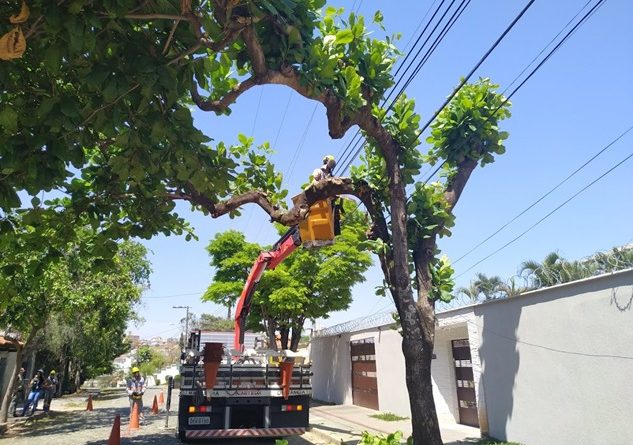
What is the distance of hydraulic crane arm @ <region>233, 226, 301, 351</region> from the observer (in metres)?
8.99

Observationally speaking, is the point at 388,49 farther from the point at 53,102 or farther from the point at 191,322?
the point at 191,322

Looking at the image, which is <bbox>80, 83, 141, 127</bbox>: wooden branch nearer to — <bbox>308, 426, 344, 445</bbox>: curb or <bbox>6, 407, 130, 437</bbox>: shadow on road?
<bbox>308, 426, 344, 445</bbox>: curb

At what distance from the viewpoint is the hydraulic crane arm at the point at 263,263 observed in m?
8.99

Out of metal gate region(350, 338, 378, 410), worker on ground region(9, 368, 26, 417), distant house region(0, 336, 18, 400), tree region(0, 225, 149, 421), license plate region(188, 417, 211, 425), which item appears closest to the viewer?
tree region(0, 225, 149, 421)

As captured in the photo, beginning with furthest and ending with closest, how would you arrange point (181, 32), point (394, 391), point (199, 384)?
point (394, 391) < point (199, 384) < point (181, 32)

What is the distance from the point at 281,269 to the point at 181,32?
56.4 ft

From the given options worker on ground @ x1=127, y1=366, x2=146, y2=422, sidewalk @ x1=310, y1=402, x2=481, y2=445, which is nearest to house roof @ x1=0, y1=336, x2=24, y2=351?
worker on ground @ x1=127, y1=366, x2=146, y2=422

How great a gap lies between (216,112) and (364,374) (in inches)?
546

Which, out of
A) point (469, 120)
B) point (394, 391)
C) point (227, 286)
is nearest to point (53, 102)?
point (469, 120)

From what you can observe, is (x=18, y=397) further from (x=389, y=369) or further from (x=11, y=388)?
(x=389, y=369)

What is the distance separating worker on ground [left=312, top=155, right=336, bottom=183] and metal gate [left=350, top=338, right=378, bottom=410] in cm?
1057

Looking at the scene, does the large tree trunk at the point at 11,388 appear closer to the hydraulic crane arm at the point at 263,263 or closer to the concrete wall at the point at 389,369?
the hydraulic crane arm at the point at 263,263

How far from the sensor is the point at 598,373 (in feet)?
23.9

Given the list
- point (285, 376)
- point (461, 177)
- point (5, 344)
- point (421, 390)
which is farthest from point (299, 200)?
point (5, 344)
